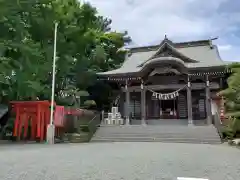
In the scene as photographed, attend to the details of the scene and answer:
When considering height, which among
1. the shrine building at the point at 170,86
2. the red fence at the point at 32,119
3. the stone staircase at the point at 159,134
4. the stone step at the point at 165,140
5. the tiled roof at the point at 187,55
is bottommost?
the stone step at the point at 165,140

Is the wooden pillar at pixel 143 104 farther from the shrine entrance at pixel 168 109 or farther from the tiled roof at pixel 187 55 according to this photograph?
the shrine entrance at pixel 168 109

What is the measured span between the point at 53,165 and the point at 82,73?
1658 centimetres

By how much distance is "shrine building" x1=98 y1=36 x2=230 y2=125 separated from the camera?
64.4 feet

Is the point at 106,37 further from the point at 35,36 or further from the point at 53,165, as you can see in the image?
the point at 53,165

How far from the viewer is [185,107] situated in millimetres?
21703

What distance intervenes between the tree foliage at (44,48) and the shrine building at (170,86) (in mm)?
2830

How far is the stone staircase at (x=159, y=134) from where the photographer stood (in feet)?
50.5

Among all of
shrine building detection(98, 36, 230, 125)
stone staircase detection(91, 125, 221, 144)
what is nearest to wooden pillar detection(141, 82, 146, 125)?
shrine building detection(98, 36, 230, 125)

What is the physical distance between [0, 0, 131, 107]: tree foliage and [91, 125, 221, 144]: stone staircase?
15.9ft

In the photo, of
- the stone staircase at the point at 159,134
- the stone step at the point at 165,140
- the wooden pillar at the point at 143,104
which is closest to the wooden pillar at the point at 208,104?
the stone staircase at the point at 159,134

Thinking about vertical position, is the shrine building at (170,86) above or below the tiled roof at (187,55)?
below

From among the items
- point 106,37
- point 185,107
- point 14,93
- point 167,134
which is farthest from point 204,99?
point 14,93

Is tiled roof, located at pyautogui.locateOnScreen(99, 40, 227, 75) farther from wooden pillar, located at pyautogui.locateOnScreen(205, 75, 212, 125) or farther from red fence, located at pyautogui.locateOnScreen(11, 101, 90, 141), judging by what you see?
red fence, located at pyautogui.locateOnScreen(11, 101, 90, 141)

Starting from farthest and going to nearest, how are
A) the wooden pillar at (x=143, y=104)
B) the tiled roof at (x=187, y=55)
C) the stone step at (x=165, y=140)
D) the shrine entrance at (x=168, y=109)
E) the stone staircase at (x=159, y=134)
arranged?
the shrine entrance at (x=168, y=109) → the tiled roof at (x=187, y=55) → the wooden pillar at (x=143, y=104) → the stone staircase at (x=159, y=134) → the stone step at (x=165, y=140)
